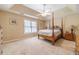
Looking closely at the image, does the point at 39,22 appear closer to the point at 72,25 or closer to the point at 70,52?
the point at 72,25

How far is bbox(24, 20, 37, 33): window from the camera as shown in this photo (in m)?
2.07

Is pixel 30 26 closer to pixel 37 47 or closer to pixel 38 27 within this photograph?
pixel 38 27

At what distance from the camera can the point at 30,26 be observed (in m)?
2.10

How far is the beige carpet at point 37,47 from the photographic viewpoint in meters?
1.95

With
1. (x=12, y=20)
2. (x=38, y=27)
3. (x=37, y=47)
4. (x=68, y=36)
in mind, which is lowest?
(x=37, y=47)

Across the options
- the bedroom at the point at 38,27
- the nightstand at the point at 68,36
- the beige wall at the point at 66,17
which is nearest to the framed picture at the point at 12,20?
the bedroom at the point at 38,27

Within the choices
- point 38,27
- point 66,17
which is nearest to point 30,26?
point 38,27

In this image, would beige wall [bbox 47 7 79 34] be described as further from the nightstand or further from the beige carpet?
the beige carpet

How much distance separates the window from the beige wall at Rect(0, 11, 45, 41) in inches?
3.3

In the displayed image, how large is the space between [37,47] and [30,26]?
0.46m

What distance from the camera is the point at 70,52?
1.95 m
